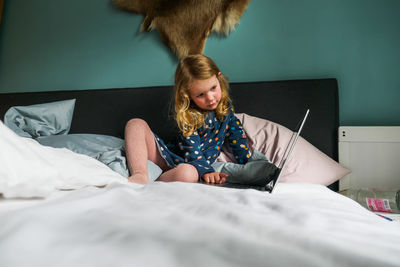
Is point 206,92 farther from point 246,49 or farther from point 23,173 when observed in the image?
point 23,173

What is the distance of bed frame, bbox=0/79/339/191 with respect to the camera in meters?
1.30

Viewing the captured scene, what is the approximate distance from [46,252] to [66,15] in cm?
215

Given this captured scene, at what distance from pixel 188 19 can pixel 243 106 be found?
0.63 m

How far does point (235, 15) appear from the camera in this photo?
4.99ft

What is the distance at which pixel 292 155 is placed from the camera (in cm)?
114

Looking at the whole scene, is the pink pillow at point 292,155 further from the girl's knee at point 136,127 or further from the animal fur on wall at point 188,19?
the animal fur on wall at point 188,19

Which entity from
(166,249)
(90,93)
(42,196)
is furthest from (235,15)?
(166,249)

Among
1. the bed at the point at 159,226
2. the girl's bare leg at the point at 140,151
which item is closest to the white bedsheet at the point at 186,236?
the bed at the point at 159,226

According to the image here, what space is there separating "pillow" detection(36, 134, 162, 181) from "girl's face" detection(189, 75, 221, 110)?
0.37 metres

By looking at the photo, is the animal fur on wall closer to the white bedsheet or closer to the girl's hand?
the girl's hand

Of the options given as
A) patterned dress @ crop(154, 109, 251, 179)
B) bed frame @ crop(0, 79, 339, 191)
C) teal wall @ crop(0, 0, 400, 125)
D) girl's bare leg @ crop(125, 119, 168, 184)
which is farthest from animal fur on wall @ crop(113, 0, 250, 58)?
girl's bare leg @ crop(125, 119, 168, 184)

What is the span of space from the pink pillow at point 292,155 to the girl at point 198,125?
2.2 inches

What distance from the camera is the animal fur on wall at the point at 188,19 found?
1525 mm

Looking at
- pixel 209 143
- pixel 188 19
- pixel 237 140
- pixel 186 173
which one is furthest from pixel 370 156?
pixel 188 19
